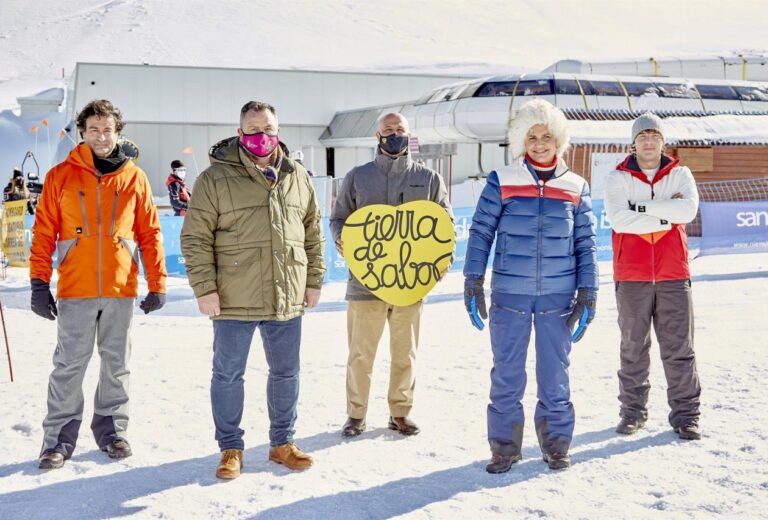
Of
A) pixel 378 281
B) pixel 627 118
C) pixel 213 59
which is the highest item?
pixel 213 59

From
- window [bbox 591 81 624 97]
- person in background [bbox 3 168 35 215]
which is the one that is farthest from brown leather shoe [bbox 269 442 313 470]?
window [bbox 591 81 624 97]

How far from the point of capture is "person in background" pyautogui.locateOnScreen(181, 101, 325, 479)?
4.26m

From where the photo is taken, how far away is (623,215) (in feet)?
16.5

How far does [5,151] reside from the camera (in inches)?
1619

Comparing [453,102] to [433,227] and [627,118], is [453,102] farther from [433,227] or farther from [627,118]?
[433,227]

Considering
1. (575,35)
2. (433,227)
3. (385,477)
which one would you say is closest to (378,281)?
(433,227)

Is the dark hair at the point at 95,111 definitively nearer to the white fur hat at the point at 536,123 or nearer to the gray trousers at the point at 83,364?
the gray trousers at the point at 83,364

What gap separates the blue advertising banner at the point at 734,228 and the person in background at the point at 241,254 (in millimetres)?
9181

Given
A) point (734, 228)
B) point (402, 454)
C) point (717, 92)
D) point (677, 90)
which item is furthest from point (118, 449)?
point (717, 92)

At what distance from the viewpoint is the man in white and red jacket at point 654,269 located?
5.00 m

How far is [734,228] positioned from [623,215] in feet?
27.1

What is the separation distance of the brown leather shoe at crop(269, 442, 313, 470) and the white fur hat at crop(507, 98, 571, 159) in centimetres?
181

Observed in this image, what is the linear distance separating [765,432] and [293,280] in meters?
2.72

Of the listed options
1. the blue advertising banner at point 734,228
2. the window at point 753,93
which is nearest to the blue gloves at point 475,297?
the blue advertising banner at point 734,228
